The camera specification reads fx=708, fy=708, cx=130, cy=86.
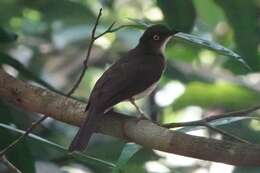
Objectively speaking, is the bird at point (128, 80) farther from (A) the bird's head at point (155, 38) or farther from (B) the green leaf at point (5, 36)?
(B) the green leaf at point (5, 36)

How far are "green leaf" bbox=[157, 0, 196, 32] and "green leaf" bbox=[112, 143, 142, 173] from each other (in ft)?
3.02

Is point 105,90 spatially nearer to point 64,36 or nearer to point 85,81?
point 64,36

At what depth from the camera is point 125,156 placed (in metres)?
2.71

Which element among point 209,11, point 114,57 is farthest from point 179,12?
point 114,57

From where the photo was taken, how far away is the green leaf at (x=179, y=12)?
137 inches

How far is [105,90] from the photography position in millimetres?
3350

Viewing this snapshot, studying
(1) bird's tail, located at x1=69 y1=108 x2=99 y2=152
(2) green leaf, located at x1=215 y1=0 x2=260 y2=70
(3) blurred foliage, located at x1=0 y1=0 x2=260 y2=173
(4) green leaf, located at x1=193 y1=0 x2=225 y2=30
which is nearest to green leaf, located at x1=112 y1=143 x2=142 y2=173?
(3) blurred foliage, located at x1=0 y1=0 x2=260 y2=173

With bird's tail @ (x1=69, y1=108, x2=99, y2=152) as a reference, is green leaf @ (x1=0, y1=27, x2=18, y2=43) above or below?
above

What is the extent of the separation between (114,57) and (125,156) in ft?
8.35

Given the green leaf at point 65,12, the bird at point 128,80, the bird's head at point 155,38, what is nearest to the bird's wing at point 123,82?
the bird at point 128,80

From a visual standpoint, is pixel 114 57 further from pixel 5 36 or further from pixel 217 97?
pixel 5 36

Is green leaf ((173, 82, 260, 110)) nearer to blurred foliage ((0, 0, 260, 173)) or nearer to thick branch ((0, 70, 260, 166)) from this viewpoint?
blurred foliage ((0, 0, 260, 173))

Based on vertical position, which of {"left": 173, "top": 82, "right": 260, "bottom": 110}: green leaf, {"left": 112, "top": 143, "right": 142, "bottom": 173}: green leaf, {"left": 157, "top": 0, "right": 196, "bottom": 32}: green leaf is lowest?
{"left": 173, "top": 82, "right": 260, "bottom": 110}: green leaf

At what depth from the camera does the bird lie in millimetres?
3049
